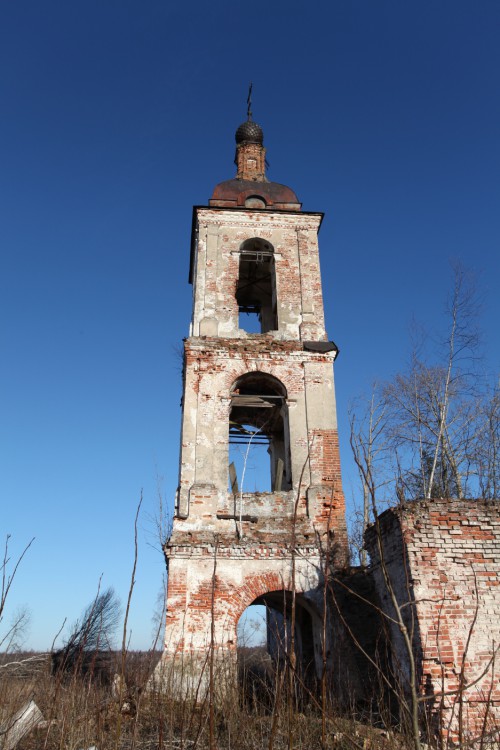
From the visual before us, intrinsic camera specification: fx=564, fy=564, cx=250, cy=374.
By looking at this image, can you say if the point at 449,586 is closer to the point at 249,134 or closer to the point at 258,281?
the point at 258,281

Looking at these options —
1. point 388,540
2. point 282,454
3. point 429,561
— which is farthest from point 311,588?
point 282,454

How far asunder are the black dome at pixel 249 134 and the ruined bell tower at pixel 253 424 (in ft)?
8.31

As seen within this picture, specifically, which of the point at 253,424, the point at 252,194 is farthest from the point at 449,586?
the point at 252,194

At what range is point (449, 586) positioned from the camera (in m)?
Result: 6.99

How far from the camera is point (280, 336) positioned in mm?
11789

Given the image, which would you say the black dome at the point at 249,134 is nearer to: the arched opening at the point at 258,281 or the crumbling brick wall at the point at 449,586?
the arched opening at the point at 258,281

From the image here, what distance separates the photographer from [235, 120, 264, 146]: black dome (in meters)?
17.1

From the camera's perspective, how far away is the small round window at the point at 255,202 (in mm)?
14133

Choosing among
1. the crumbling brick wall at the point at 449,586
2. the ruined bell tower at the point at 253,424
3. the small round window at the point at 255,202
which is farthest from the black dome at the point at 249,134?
the crumbling brick wall at the point at 449,586

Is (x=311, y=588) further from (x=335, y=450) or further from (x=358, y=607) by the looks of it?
(x=335, y=450)

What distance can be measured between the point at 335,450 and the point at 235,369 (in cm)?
248

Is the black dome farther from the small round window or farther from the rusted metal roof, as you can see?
the small round window

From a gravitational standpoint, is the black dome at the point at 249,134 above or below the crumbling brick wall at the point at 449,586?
above

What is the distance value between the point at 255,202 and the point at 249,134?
4.24 metres
